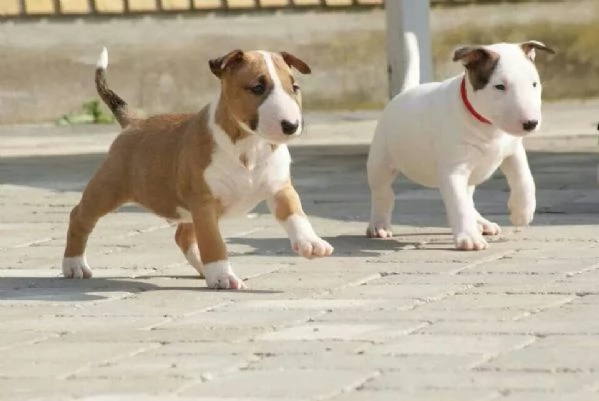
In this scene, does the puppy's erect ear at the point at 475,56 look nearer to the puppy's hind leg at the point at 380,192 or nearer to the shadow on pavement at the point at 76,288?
the puppy's hind leg at the point at 380,192

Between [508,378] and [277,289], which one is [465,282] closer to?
[277,289]

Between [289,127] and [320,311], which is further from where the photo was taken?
[289,127]

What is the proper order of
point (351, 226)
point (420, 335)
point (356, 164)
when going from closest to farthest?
point (420, 335), point (351, 226), point (356, 164)

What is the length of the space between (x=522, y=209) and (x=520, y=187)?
0.10 m

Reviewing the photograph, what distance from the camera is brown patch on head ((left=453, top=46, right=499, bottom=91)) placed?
25.1ft

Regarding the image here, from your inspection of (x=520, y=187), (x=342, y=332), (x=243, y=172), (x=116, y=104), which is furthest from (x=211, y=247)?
(x=520, y=187)

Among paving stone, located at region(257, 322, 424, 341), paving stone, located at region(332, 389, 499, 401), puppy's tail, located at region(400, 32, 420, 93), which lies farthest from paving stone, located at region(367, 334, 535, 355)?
puppy's tail, located at region(400, 32, 420, 93)

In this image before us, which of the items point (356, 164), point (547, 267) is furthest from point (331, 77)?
point (547, 267)

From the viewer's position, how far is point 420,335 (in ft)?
18.7

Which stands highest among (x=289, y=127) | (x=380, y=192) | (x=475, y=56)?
(x=289, y=127)

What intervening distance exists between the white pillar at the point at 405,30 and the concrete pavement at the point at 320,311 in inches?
72.4

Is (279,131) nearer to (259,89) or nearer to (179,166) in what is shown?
(259,89)

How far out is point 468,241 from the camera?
305 inches

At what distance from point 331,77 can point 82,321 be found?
33.0ft
